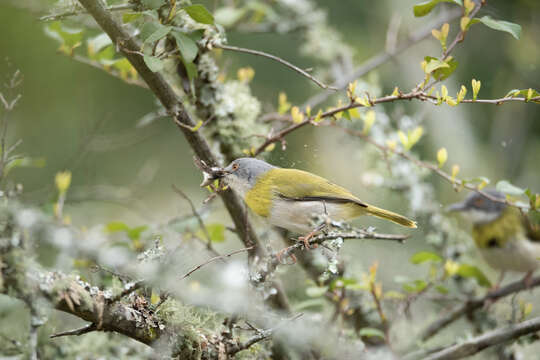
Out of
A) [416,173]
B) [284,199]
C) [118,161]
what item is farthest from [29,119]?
[284,199]

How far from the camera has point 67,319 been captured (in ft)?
5.94

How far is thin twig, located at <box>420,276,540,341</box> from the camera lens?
2195 mm

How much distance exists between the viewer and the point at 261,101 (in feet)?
9.35

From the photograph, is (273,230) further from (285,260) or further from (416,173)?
(416,173)

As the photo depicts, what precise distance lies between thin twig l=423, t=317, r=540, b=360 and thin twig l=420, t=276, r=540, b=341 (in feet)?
1.49

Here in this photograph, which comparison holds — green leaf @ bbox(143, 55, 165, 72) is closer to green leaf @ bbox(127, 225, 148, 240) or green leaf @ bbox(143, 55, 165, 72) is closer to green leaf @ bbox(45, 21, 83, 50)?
green leaf @ bbox(45, 21, 83, 50)

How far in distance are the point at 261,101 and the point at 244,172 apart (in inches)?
67.5

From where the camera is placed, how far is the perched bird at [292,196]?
98 centimetres

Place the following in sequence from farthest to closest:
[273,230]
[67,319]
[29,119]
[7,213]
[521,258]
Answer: [29,119], [521,258], [67,319], [273,230], [7,213]

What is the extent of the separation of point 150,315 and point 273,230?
436mm

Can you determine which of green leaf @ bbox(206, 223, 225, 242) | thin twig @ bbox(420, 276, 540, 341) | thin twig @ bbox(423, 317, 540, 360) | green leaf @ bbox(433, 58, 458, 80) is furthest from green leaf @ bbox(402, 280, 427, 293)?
green leaf @ bbox(433, 58, 458, 80)

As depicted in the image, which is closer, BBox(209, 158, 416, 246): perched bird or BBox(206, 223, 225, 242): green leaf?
BBox(209, 158, 416, 246): perched bird

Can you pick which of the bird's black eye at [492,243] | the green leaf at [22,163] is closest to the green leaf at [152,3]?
the green leaf at [22,163]

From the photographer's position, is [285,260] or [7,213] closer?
[7,213]
